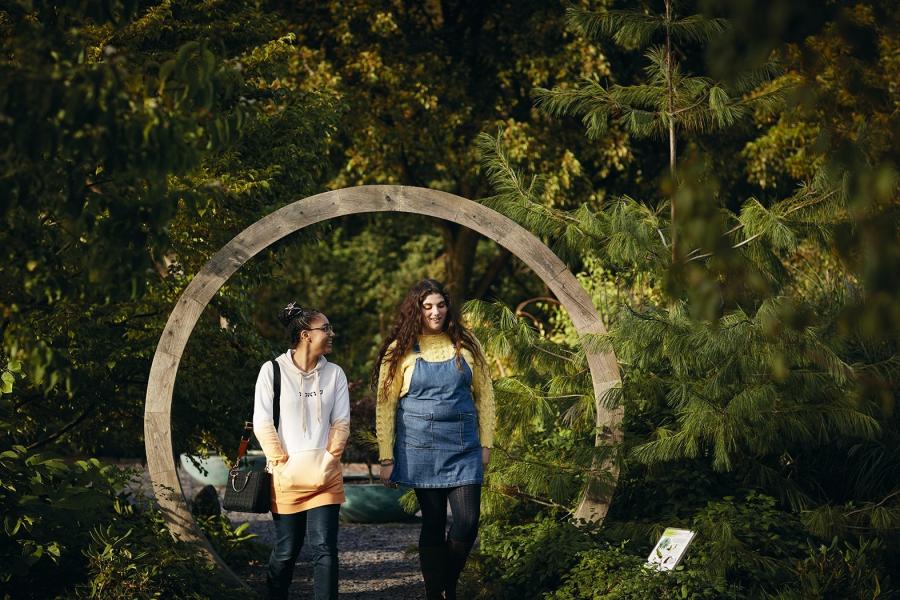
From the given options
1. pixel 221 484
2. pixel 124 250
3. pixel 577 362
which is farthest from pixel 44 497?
pixel 221 484

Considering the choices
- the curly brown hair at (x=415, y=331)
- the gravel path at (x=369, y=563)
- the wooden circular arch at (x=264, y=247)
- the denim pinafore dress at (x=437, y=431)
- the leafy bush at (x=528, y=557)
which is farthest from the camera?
the gravel path at (x=369, y=563)

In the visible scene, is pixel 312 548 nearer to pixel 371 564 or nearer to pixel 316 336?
pixel 316 336

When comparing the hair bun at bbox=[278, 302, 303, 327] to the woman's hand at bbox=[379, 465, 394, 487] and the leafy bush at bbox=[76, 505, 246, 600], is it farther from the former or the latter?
the leafy bush at bbox=[76, 505, 246, 600]

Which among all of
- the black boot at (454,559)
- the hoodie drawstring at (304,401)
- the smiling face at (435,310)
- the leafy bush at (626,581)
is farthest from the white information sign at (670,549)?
the hoodie drawstring at (304,401)

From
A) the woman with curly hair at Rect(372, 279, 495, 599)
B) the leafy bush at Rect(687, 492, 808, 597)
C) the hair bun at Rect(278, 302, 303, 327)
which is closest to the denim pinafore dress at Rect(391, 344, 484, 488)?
the woman with curly hair at Rect(372, 279, 495, 599)

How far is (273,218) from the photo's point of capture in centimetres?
605

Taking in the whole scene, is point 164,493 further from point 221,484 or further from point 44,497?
point 221,484

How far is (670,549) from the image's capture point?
5.48m

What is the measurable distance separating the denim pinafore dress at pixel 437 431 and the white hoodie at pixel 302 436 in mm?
301

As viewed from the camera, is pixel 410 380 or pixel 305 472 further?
pixel 410 380

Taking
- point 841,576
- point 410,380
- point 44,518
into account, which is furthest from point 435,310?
point 841,576

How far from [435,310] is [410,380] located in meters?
0.34

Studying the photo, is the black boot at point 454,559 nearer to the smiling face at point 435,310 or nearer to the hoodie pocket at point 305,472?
the hoodie pocket at point 305,472

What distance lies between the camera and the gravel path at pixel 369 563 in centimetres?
659
